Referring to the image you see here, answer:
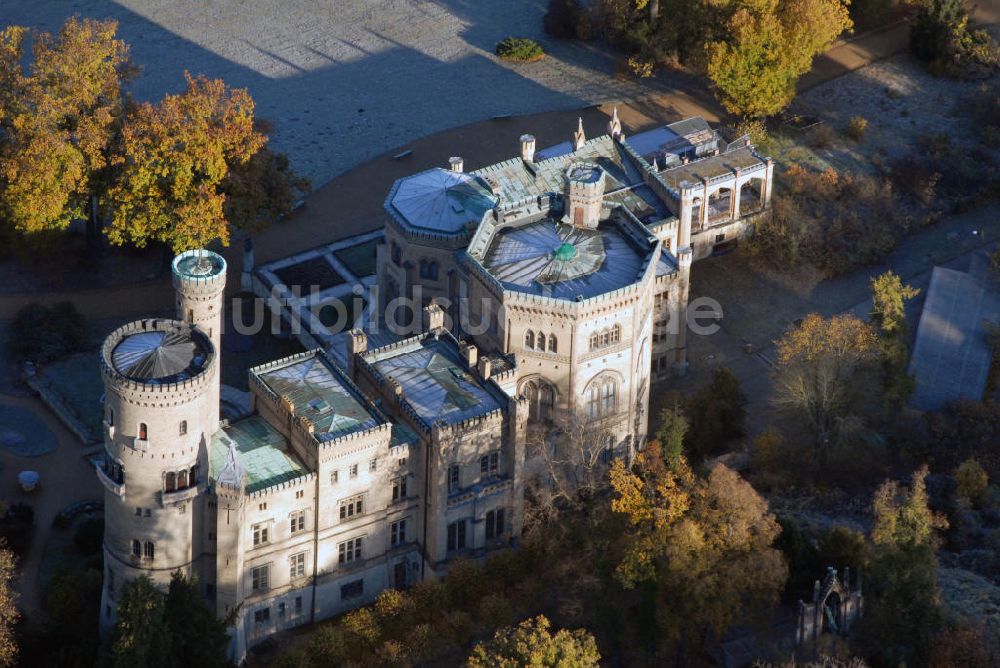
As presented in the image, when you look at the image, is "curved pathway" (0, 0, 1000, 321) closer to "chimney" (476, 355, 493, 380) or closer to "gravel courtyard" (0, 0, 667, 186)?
"gravel courtyard" (0, 0, 667, 186)

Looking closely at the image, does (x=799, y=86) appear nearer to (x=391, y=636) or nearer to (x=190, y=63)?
(x=190, y=63)


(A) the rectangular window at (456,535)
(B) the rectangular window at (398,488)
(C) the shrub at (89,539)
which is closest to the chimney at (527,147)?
(A) the rectangular window at (456,535)

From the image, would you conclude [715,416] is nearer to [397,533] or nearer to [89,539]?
[397,533]

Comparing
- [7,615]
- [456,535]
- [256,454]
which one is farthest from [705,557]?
[7,615]

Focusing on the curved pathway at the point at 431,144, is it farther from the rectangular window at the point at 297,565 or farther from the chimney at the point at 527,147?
the rectangular window at the point at 297,565

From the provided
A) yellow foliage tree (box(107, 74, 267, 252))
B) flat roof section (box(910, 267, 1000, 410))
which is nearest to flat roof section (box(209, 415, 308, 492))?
yellow foliage tree (box(107, 74, 267, 252))

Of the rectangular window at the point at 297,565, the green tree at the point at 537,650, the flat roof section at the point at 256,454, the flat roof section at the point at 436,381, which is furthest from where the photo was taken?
the flat roof section at the point at 436,381

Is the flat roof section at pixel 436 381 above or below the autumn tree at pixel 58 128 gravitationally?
below
